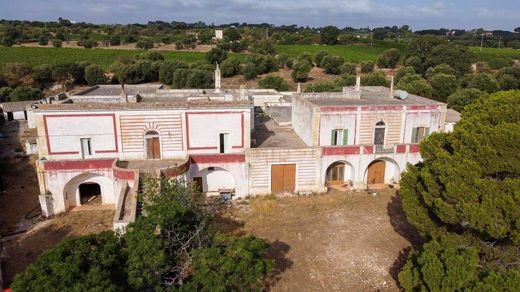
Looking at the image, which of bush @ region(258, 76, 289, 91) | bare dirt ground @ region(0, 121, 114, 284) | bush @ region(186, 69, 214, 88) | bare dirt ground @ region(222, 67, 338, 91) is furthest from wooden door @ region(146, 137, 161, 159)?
bare dirt ground @ region(222, 67, 338, 91)

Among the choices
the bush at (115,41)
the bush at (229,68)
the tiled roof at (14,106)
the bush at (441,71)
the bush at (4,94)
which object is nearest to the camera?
the tiled roof at (14,106)

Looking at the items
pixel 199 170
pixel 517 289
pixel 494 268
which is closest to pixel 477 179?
pixel 494 268

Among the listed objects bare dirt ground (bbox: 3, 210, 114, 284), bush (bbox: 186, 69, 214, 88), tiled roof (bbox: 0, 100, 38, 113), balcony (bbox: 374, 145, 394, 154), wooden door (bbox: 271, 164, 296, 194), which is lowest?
bare dirt ground (bbox: 3, 210, 114, 284)

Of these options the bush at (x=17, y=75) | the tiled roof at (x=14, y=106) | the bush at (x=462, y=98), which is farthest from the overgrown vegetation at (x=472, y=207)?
the bush at (x=17, y=75)

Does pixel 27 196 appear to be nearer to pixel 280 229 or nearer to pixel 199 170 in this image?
pixel 199 170

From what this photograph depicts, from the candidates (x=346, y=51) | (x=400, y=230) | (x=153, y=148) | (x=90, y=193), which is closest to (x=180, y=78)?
(x=90, y=193)

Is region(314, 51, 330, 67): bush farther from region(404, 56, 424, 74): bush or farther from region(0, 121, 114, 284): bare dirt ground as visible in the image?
region(0, 121, 114, 284): bare dirt ground

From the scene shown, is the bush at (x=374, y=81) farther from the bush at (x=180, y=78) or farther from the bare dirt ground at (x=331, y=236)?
the bare dirt ground at (x=331, y=236)
